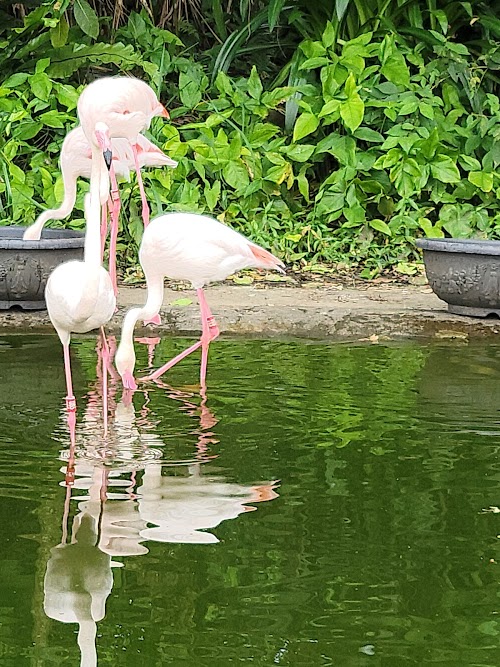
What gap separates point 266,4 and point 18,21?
210 cm

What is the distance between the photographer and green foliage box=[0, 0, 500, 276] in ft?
29.4

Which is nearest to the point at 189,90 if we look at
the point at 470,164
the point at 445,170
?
the point at 445,170

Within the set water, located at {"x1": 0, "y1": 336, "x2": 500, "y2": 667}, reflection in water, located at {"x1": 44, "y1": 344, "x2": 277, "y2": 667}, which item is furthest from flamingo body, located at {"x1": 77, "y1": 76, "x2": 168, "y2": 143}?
reflection in water, located at {"x1": 44, "y1": 344, "x2": 277, "y2": 667}

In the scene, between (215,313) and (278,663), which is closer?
(278,663)

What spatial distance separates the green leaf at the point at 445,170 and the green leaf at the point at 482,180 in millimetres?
109

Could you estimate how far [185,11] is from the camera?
10898 mm

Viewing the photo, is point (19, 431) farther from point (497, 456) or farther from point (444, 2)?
point (444, 2)

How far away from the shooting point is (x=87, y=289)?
→ 450 cm

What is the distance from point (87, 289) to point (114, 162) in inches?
85.9

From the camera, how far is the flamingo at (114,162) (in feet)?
21.1

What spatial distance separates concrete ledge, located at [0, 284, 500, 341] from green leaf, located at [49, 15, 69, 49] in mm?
2590

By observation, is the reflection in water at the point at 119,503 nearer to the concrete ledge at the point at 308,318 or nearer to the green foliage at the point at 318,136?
the concrete ledge at the point at 308,318

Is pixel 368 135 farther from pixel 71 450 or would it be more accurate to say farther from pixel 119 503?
pixel 119 503

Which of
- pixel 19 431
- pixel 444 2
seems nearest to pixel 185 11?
pixel 444 2
